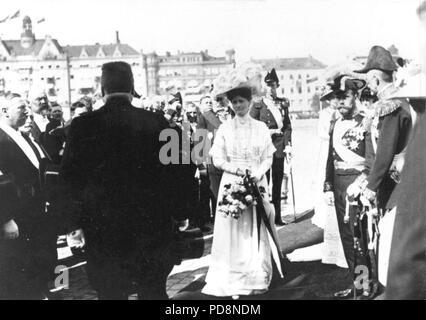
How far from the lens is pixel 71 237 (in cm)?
413

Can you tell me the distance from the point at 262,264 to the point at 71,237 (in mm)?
1733

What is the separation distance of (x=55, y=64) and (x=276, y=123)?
208cm

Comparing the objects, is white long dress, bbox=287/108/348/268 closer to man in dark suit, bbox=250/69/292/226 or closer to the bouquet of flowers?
man in dark suit, bbox=250/69/292/226

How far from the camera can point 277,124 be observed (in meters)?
6.02

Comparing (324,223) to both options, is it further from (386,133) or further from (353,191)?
(386,133)

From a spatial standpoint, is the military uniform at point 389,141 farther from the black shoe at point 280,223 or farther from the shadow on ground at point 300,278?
the black shoe at point 280,223

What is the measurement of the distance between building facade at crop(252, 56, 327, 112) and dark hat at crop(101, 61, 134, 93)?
5.05 feet

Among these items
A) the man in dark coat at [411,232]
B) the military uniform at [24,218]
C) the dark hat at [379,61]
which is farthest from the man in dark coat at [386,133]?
the military uniform at [24,218]

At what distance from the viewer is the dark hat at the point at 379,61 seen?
4.97 m

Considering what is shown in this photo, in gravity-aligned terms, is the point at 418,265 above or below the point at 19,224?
above
